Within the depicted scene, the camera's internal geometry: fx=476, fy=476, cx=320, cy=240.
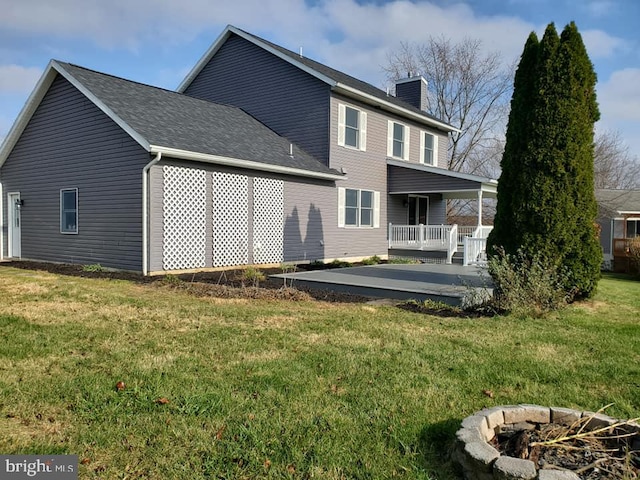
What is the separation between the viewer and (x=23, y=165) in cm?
1461

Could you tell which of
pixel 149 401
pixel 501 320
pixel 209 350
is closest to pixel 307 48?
pixel 501 320

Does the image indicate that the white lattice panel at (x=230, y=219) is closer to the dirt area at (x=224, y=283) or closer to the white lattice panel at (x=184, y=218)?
the white lattice panel at (x=184, y=218)

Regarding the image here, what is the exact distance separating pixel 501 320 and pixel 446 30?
31.4 meters

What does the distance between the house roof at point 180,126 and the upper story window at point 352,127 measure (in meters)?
1.48

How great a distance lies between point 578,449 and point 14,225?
16.7 meters

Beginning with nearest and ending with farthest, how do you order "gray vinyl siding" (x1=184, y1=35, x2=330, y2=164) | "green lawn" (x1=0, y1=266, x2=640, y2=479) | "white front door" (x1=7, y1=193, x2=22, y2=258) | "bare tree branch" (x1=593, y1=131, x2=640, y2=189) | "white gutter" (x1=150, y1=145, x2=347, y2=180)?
"green lawn" (x1=0, y1=266, x2=640, y2=479)
"white gutter" (x1=150, y1=145, x2=347, y2=180)
"white front door" (x1=7, y1=193, x2=22, y2=258)
"gray vinyl siding" (x1=184, y1=35, x2=330, y2=164)
"bare tree branch" (x1=593, y1=131, x2=640, y2=189)

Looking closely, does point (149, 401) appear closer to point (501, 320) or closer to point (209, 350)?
point (209, 350)

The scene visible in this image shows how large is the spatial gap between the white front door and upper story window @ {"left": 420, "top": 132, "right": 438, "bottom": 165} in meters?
15.3

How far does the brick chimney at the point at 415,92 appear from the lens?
901 inches

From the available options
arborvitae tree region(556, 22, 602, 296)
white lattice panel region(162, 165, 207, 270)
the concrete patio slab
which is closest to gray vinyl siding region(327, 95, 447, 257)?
the concrete patio slab

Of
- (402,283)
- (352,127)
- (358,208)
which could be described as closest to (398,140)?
(352,127)

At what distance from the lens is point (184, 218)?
38.2ft

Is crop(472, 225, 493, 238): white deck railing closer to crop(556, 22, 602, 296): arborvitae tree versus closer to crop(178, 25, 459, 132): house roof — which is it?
crop(178, 25, 459, 132): house roof

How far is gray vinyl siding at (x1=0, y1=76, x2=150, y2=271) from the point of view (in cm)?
1144
